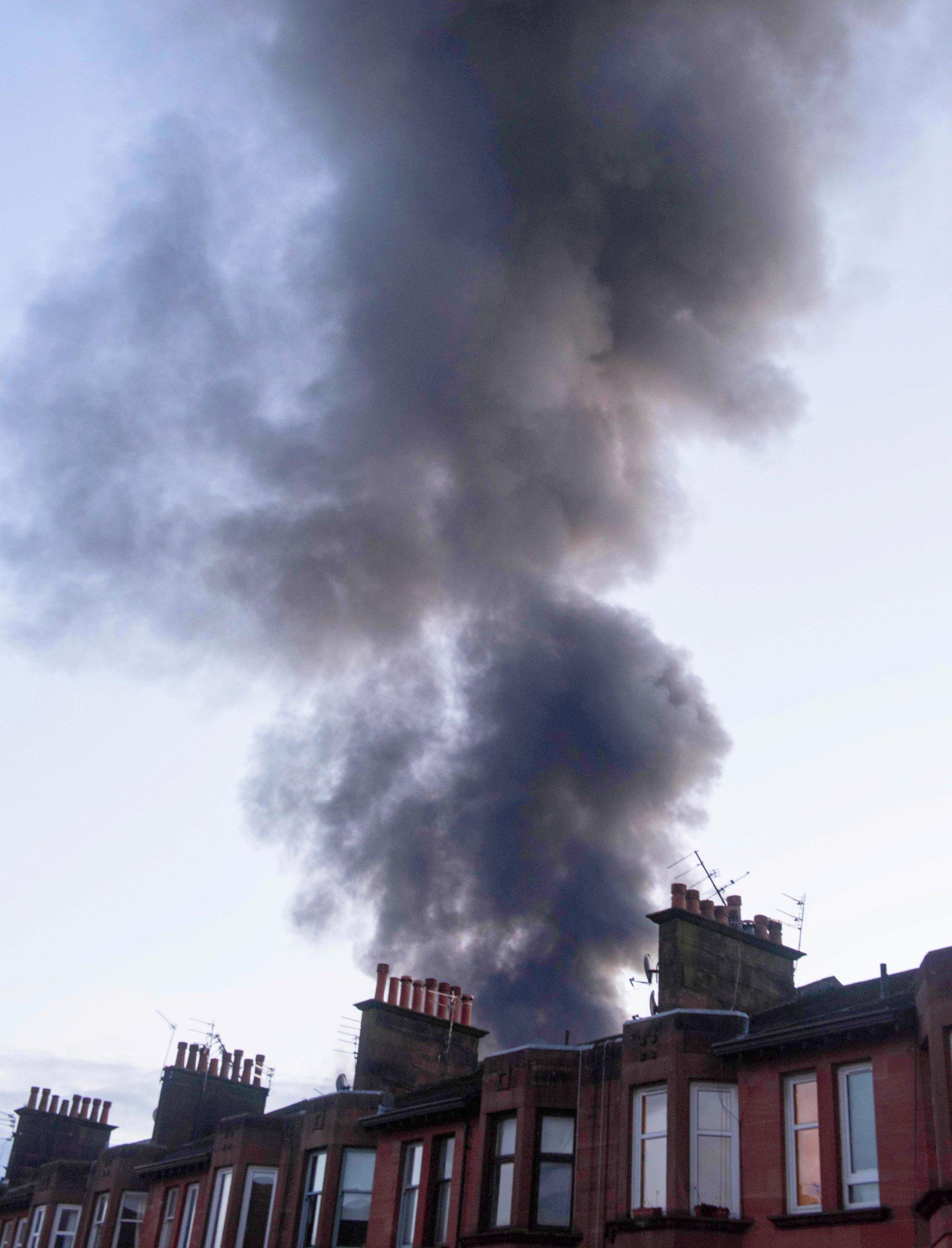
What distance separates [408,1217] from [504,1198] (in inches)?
123

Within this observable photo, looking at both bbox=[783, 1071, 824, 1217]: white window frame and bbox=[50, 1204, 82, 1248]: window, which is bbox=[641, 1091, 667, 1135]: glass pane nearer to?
bbox=[783, 1071, 824, 1217]: white window frame

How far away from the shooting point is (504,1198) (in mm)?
21406

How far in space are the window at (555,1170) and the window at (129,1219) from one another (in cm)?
1473

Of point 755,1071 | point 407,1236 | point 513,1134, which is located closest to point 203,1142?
point 407,1236

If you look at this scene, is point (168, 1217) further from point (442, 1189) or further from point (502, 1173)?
point (502, 1173)

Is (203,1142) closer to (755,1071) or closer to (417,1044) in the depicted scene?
(417,1044)

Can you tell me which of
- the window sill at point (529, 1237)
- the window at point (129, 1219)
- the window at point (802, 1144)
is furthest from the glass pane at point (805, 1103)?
the window at point (129, 1219)

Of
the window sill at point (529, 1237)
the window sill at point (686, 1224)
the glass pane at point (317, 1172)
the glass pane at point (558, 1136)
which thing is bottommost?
the window sill at point (529, 1237)

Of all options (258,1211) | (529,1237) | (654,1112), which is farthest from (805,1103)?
(258,1211)

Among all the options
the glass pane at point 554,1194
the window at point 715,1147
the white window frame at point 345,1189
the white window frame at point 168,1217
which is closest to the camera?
the window at point 715,1147

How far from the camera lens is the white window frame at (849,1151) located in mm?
16422

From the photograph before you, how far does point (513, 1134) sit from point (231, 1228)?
8.90 meters

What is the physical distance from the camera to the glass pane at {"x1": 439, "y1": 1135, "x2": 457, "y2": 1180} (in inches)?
907

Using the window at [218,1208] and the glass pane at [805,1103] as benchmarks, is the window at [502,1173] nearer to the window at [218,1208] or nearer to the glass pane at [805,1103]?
the glass pane at [805,1103]
